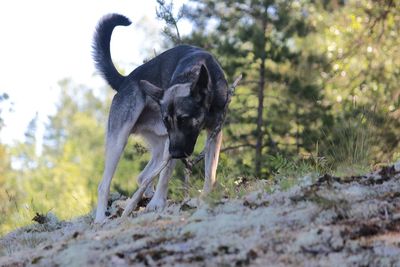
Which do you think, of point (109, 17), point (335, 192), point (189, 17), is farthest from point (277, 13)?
point (335, 192)

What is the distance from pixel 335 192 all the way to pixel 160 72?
3.86m

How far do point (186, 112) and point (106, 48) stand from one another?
258 cm

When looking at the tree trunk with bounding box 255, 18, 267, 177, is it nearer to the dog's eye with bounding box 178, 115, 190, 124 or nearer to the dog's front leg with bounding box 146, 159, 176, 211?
the dog's front leg with bounding box 146, 159, 176, 211

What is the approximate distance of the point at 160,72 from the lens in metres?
9.35

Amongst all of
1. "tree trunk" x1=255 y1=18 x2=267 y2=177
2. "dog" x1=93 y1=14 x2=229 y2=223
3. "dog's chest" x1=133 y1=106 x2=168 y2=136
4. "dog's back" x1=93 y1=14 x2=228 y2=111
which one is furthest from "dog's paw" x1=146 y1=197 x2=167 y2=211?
"tree trunk" x1=255 y1=18 x2=267 y2=177

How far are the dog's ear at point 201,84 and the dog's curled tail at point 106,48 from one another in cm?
211

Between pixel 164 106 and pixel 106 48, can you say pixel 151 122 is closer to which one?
pixel 164 106

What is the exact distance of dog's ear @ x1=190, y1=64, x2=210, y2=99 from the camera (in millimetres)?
7953

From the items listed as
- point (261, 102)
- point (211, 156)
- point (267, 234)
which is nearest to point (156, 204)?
point (211, 156)

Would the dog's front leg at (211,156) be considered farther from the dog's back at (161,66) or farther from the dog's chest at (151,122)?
the dog's chest at (151,122)

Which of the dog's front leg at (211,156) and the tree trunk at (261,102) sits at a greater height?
the dog's front leg at (211,156)

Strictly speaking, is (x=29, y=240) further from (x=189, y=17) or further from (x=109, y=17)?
(x=189, y=17)

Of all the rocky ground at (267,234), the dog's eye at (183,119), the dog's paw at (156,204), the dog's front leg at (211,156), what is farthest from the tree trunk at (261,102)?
the rocky ground at (267,234)

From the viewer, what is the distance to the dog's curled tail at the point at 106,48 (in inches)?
394
